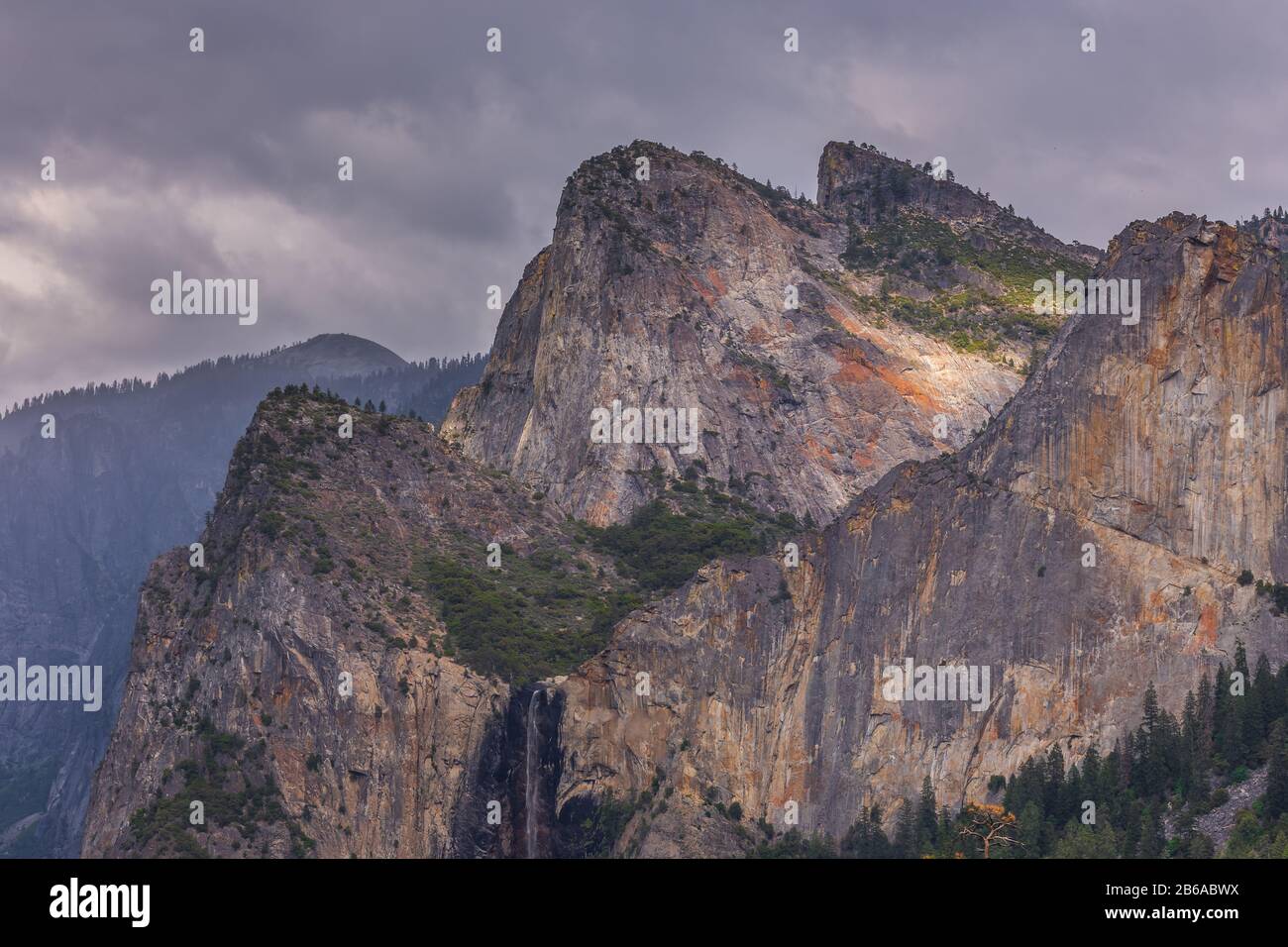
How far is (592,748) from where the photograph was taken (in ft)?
611

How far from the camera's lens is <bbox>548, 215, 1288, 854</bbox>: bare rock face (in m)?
161

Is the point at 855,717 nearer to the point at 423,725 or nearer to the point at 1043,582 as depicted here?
the point at 1043,582

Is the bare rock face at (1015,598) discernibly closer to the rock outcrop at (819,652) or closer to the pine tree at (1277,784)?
the rock outcrop at (819,652)

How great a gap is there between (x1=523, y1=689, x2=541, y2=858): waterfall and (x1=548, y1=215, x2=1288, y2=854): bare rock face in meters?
2.62

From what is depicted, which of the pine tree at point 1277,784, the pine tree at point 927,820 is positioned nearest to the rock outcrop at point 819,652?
the pine tree at point 927,820

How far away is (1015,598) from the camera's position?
16750 centimetres

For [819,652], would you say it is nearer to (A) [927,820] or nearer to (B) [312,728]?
(A) [927,820]

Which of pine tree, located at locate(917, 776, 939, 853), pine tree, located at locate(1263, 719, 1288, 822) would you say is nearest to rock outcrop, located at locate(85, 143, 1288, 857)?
pine tree, located at locate(917, 776, 939, 853)

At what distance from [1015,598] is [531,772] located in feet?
141

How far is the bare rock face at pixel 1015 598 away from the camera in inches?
6353

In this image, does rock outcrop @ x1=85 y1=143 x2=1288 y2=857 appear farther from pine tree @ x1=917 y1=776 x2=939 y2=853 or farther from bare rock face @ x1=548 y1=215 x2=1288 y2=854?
pine tree @ x1=917 y1=776 x2=939 y2=853

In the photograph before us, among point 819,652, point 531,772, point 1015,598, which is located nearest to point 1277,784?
point 1015,598
